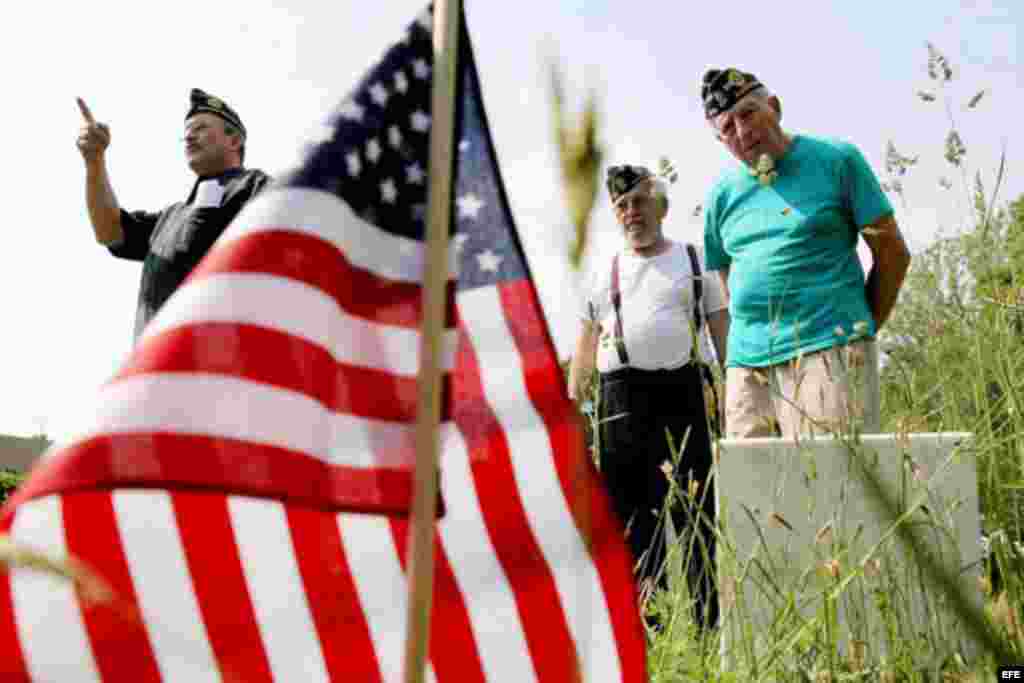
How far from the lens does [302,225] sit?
942mm

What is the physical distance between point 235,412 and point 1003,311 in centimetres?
141

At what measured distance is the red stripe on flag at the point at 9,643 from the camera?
940 mm

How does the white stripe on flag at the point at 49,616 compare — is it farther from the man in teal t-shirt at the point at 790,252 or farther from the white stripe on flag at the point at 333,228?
the man in teal t-shirt at the point at 790,252

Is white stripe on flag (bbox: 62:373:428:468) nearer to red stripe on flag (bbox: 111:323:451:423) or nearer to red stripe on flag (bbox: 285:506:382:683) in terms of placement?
red stripe on flag (bbox: 111:323:451:423)

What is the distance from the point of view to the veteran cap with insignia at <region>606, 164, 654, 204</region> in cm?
358

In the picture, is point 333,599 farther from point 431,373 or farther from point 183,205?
point 183,205

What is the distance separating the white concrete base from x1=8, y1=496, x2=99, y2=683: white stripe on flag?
0.90 metres

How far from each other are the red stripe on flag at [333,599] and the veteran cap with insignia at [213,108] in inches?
97.8

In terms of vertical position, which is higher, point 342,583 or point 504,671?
point 342,583

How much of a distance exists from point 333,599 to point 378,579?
0.20ft

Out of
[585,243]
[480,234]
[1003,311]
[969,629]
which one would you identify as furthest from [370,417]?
[1003,311]

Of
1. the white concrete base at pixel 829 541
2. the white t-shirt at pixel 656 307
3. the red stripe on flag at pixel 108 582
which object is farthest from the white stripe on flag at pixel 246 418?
the white t-shirt at pixel 656 307

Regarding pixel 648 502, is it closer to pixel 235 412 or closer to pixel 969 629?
pixel 235 412

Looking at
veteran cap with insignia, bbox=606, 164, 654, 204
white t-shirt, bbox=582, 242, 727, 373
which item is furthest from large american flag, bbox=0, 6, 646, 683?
veteran cap with insignia, bbox=606, 164, 654, 204
